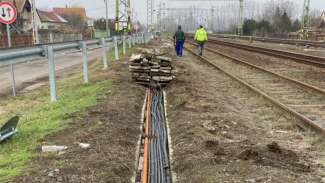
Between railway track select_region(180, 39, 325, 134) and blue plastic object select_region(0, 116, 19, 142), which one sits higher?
blue plastic object select_region(0, 116, 19, 142)

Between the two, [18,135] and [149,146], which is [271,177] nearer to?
[149,146]

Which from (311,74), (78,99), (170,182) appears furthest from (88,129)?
(311,74)

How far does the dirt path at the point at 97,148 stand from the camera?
3699 mm

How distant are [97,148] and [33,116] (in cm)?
223

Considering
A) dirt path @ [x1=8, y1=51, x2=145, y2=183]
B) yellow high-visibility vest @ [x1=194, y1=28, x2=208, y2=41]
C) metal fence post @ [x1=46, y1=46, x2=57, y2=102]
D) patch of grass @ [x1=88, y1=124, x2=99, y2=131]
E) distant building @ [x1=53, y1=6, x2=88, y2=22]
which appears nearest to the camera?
dirt path @ [x1=8, y1=51, x2=145, y2=183]

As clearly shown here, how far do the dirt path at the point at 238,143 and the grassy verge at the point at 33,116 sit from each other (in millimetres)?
1920

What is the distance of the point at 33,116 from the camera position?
6125 mm

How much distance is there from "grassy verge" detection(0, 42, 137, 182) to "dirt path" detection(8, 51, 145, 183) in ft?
0.56

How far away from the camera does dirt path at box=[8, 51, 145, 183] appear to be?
3699mm

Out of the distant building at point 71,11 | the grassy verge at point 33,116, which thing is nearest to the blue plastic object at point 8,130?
the grassy verge at point 33,116

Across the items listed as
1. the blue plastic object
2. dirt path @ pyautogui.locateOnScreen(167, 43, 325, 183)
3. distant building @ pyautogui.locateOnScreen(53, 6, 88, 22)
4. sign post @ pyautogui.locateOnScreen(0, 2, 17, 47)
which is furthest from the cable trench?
distant building @ pyautogui.locateOnScreen(53, 6, 88, 22)

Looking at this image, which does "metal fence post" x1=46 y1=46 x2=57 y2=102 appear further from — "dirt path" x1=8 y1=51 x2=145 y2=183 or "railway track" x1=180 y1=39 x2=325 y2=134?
"railway track" x1=180 y1=39 x2=325 y2=134

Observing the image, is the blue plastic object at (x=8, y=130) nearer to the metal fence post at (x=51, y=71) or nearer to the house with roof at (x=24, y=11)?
the metal fence post at (x=51, y=71)

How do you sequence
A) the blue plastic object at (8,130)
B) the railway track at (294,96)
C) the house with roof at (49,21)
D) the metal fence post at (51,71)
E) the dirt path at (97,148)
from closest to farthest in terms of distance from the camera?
the dirt path at (97,148) < the blue plastic object at (8,130) < the railway track at (294,96) < the metal fence post at (51,71) < the house with roof at (49,21)
